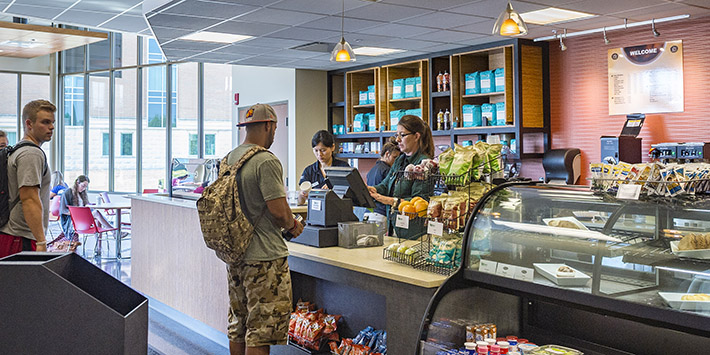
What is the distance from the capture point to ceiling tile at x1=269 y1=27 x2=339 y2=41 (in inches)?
259

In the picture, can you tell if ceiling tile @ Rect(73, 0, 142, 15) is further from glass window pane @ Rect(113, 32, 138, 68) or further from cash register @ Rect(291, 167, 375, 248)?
glass window pane @ Rect(113, 32, 138, 68)

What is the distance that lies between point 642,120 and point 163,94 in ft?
29.4

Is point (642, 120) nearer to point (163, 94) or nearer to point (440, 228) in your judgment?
point (440, 228)

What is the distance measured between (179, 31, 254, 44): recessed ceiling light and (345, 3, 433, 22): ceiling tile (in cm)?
179

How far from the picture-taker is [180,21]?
6133 mm

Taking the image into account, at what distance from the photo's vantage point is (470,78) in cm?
765

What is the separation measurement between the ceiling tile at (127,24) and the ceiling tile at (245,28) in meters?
1.40

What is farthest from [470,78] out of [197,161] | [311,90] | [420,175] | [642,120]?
[420,175]

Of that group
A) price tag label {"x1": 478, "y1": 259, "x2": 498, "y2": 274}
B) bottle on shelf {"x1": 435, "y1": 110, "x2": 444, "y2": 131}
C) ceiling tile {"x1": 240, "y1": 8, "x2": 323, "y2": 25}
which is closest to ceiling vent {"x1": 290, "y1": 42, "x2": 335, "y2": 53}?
ceiling tile {"x1": 240, "y1": 8, "x2": 323, "y2": 25}

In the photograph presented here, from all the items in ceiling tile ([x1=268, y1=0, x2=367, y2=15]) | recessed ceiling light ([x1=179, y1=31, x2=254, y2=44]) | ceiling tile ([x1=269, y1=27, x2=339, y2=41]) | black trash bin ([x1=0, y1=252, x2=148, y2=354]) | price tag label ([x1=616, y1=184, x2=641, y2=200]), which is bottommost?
black trash bin ([x1=0, y1=252, x2=148, y2=354])

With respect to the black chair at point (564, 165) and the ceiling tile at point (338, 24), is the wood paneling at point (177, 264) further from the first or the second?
the black chair at point (564, 165)

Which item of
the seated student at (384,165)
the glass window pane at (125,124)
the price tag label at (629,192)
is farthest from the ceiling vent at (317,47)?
the glass window pane at (125,124)

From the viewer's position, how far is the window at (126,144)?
504 inches

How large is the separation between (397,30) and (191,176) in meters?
2.65
